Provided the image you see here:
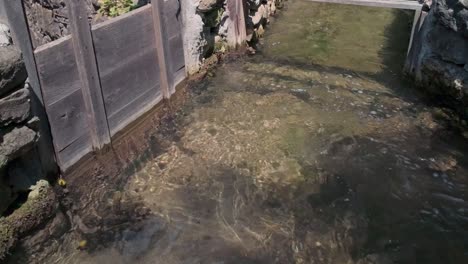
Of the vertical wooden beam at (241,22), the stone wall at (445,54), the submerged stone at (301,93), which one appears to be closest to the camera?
the stone wall at (445,54)

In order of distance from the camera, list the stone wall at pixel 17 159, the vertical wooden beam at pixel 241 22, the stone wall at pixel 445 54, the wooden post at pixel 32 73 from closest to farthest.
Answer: the stone wall at pixel 17 159 → the wooden post at pixel 32 73 → the stone wall at pixel 445 54 → the vertical wooden beam at pixel 241 22

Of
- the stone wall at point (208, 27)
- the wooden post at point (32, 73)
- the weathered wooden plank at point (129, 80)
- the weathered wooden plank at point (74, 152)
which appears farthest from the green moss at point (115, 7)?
the wooden post at point (32, 73)

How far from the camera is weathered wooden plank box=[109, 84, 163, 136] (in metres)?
6.47

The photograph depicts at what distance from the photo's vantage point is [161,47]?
737 centimetres

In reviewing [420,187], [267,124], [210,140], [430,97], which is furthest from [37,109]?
[430,97]

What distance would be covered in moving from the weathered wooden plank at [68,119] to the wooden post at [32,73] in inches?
4.6

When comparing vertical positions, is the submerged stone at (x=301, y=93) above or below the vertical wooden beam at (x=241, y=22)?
below

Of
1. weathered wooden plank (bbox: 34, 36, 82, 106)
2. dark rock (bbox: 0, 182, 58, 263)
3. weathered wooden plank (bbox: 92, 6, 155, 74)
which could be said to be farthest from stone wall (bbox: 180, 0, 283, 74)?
dark rock (bbox: 0, 182, 58, 263)

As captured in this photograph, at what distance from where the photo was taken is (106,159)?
20.2ft

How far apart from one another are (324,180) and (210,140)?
1880 mm

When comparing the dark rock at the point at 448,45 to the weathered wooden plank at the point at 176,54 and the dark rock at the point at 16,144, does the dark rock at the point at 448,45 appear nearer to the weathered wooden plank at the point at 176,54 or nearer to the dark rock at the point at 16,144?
the weathered wooden plank at the point at 176,54

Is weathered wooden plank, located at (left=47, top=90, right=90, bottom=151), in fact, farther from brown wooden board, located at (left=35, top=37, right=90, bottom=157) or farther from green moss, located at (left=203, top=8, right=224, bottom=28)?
green moss, located at (left=203, top=8, right=224, bottom=28)

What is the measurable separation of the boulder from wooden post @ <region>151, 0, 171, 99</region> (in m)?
3.19

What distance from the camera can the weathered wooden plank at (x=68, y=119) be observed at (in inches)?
208
